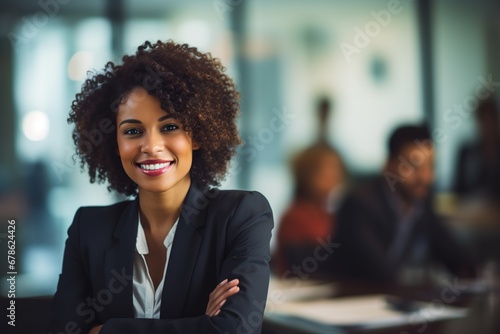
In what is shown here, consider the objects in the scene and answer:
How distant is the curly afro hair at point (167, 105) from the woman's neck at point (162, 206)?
5 cm

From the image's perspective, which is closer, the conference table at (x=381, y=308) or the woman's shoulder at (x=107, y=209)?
the woman's shoulder at (x=107, y=209)

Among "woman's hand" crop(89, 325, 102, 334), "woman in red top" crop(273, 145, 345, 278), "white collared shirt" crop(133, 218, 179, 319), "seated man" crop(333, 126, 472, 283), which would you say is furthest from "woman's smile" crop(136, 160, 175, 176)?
"woman in red top" crop(273, 145, 345, 278)

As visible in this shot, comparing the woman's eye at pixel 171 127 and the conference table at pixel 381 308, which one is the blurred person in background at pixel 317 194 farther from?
the woman's eye at pixel 171 127

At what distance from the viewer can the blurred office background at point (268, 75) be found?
4.68 m

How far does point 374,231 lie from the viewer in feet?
12.4

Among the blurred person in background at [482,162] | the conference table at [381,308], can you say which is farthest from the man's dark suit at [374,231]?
the blurred person in background at [482,162]

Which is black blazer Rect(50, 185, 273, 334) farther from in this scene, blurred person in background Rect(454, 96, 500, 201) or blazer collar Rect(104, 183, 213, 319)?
blurred person in background Rect(454, 96, 500, 201)

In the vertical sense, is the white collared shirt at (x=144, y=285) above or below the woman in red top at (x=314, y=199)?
above

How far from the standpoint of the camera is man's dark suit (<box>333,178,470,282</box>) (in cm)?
353

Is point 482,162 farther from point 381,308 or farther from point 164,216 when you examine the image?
point 164,216

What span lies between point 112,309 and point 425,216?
3.06m

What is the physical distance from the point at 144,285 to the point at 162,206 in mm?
129

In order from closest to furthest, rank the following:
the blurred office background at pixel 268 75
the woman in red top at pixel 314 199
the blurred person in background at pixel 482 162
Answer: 1. the woman in red top at pixel 314 199
2. the blurred office background at pixel 268 75
3. the blurred person in background at pixel 482 162

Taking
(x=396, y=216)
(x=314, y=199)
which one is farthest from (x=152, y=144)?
(x=314, y=199)
